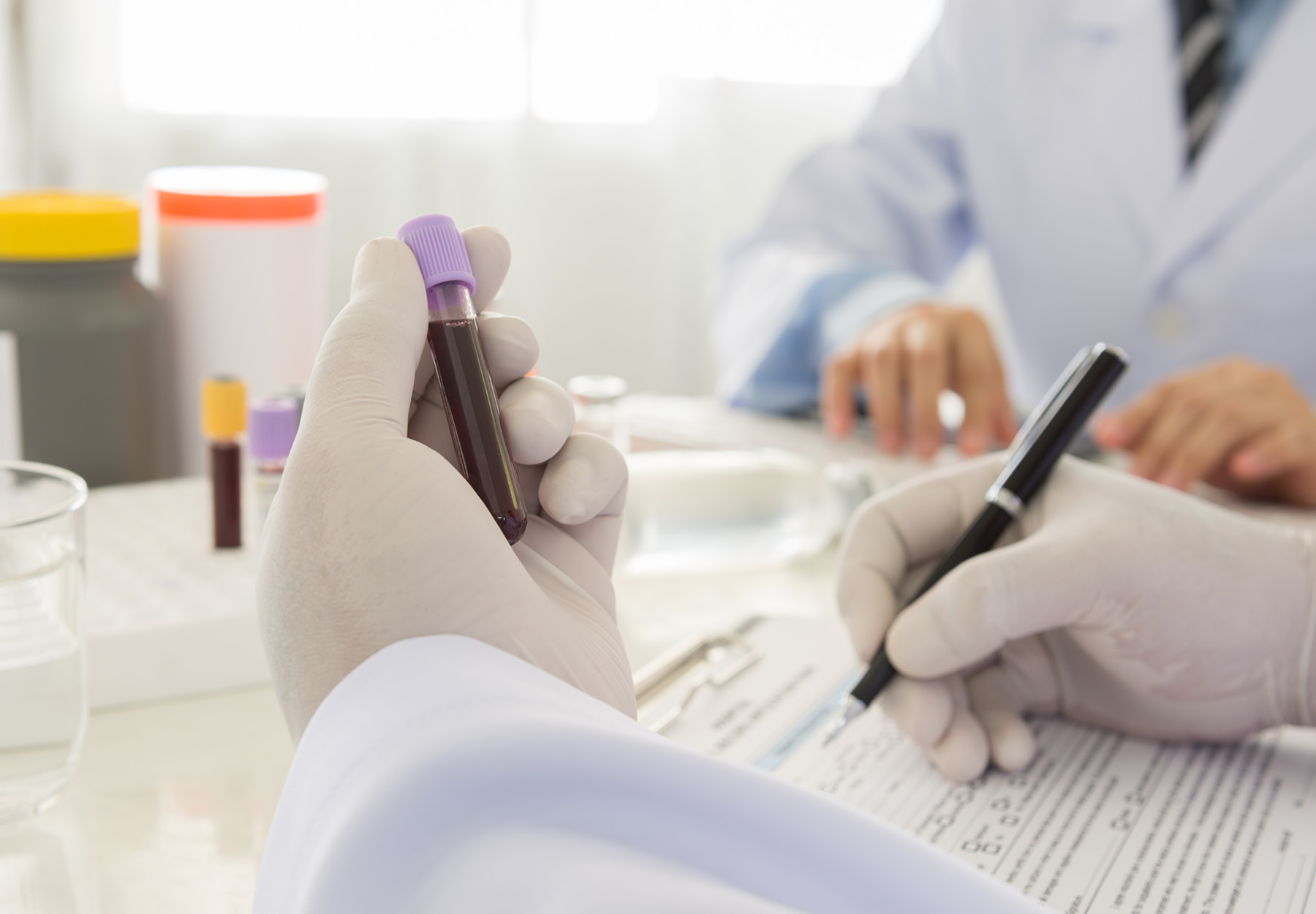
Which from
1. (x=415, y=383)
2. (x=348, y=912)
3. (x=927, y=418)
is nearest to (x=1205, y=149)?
(x=927, y=418)

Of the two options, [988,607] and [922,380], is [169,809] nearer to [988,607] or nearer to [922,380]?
[988,607]

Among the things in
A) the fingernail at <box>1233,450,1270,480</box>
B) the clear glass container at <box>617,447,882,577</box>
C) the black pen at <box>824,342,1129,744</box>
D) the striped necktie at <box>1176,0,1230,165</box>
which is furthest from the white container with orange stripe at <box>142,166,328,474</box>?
the striped necktie at <box>1176,0,1230,165</box>

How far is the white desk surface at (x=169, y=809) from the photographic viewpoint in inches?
13.4

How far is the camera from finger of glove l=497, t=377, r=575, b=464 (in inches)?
12.2

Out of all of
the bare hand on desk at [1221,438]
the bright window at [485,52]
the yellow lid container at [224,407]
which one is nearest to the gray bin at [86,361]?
the yellow lid container at [224,407]

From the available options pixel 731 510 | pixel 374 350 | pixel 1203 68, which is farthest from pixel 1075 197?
pixel 374 350

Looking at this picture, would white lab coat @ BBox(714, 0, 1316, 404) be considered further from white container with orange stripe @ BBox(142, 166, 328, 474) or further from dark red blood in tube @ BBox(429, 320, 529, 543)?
dark red blood in tube @ BBox(429, 320, 529, 543)

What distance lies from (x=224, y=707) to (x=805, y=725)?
248 mm

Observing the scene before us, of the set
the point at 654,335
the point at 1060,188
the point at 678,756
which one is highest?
the point at 1060,188

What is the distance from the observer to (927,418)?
0.79m

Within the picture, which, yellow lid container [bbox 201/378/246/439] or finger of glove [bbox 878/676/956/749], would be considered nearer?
finger of glove [bbox 878/676/956/749]

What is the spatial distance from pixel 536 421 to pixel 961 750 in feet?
0.68

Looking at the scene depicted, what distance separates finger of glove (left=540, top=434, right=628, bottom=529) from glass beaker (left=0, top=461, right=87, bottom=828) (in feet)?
0.56

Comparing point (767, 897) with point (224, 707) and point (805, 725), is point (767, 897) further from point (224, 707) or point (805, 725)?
point (224, 707)
